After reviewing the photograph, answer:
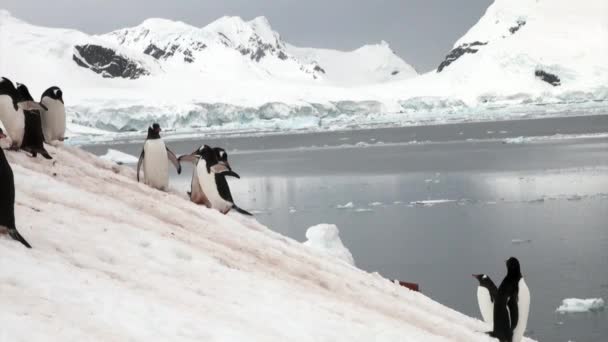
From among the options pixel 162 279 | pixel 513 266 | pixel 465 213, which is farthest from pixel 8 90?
pixel 465 213

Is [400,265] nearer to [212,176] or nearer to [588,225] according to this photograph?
[588,225]

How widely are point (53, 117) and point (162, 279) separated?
4.99 metres

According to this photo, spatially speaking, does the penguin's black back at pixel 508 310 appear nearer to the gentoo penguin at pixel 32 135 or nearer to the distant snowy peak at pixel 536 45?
the gentoo penguin at pixel 32 135

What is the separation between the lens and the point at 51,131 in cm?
924

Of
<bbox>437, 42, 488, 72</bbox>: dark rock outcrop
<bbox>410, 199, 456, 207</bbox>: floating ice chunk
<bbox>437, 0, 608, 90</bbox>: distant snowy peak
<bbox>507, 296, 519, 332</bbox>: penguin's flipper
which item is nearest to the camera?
<bbox>507, 296, 519, 332</bbox>: penguin's flipper

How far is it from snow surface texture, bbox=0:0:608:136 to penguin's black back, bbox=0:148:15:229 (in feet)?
285

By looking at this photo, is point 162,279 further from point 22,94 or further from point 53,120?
point 53,120

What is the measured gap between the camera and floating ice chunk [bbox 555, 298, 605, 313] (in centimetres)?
1198

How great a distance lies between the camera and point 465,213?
23.0m

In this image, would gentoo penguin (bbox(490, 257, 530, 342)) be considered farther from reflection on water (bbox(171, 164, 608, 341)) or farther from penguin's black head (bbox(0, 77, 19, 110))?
penguin's black head (bbox(0, 77, 19, 110))

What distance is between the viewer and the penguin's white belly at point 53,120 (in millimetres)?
9203

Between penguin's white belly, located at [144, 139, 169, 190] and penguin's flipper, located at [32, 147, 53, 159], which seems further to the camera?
penguin's white belly, located at [144, 139, 169, 190]

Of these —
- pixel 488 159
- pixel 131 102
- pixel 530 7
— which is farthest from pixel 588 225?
pixel 530 7

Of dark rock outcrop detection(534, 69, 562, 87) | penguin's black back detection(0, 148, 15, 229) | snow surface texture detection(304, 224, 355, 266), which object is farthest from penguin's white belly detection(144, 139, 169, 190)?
dark rock outcrop detection(534, 69, 562, 87)
